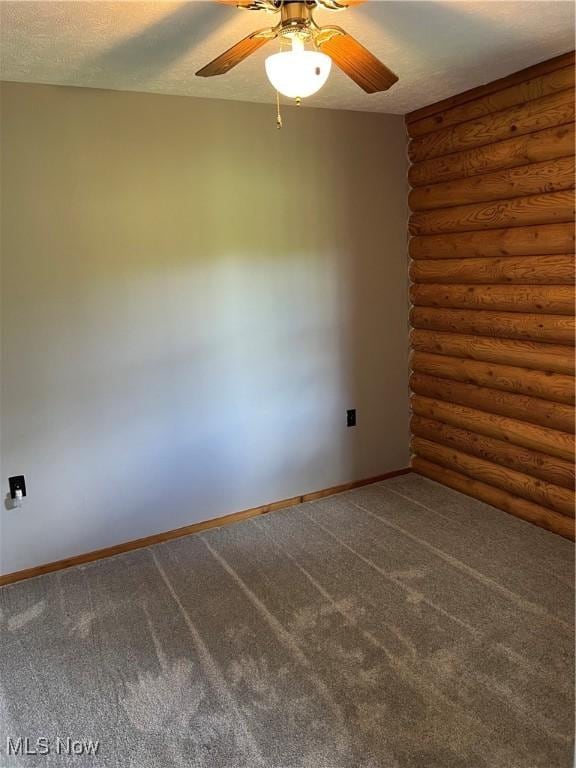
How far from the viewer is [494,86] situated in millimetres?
3119

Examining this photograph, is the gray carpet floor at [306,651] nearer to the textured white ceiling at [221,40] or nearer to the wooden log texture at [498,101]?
the wooden log texture at [498,101]

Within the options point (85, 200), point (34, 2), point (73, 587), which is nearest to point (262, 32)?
point (34, 2)

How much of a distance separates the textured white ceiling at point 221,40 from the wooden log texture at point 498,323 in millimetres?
1213

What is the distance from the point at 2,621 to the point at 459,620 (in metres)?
1.96

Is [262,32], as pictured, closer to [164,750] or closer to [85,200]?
[85,200]

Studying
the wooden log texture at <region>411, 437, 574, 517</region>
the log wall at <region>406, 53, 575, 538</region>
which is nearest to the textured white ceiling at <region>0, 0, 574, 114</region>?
the log wall at <region>406, 53, 575, 538</region>

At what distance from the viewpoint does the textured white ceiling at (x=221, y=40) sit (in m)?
2.06

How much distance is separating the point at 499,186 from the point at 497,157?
151mm

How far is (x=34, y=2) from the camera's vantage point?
75.9 inches

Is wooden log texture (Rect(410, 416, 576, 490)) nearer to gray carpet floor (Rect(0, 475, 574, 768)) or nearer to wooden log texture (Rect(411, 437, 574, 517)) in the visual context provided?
wooden log texture (Rect(411, 437, 574, 517))

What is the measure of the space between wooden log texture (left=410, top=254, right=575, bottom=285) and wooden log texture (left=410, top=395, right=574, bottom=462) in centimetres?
76

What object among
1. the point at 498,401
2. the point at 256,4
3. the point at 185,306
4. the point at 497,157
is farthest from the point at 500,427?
the point at 256,4

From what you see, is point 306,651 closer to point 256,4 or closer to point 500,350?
point 500,350

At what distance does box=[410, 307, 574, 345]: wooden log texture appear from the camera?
2.98 m
